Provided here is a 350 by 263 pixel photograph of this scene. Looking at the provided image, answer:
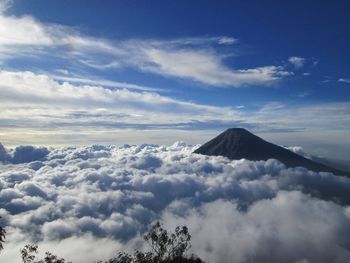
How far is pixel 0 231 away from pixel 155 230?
306ft

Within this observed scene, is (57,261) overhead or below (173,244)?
overhead

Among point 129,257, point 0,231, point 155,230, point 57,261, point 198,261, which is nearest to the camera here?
point 0,231

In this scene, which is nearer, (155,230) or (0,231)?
(0,231)

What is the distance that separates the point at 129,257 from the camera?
4702 inches

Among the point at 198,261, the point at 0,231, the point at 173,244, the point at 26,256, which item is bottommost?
the point at 198,261

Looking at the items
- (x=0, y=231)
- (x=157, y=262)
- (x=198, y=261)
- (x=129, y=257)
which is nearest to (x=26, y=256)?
(x=0, y=231)

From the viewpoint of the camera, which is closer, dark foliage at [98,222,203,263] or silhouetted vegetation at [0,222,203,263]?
silhouetted vegetation at [0,222,203,263]

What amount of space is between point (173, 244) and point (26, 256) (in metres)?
68.8

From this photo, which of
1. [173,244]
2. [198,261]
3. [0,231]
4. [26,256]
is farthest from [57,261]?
[198,261]

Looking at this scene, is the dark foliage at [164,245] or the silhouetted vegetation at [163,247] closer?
the silhouetted vegetation at [163,247]

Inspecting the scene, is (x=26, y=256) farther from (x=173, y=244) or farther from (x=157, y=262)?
(x=173, y=244)

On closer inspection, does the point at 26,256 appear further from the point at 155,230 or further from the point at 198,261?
the point at 198,261

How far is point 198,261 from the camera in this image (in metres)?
150

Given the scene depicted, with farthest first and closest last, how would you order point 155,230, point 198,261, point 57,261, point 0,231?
point 198,261 < point 155,230 < point 57,261 < point 0,231
